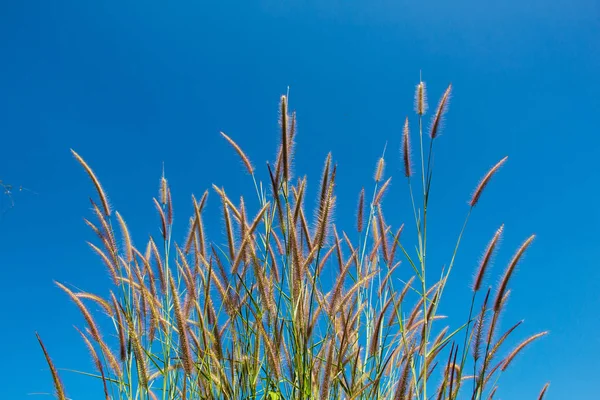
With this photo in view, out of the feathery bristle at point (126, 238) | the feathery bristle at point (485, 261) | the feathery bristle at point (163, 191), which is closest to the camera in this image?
the feathery bristle at point (485, 261)

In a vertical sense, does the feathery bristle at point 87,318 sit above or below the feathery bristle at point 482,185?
below

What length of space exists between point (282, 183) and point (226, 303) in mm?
646

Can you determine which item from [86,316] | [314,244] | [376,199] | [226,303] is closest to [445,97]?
[376,199]

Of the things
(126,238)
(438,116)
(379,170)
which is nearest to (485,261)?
(438,116)

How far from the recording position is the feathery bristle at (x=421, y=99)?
2.89 meters

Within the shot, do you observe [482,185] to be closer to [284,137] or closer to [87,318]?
[284,137]

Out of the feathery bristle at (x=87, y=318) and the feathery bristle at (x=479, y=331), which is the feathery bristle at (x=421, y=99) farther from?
the feathery bristle at (x=87, y=318)

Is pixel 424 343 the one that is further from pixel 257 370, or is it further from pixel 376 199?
pixel 376 199

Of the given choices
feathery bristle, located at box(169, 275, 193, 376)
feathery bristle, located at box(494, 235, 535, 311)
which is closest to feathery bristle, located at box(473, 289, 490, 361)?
A: feathery bristle, located at box(494, 235, 535, 311)

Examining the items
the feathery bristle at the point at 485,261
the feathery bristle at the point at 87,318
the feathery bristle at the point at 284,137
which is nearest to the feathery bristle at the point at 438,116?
the feathery bristle at the point at 485,261

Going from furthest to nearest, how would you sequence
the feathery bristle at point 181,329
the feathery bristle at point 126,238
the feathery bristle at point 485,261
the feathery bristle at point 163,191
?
the feathery bristle at point 163,191 < the feathery bristle at point 126,238 < the feathery bristle at point 485,261 < the feathery bristle at point 181,329

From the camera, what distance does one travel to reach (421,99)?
290 cm

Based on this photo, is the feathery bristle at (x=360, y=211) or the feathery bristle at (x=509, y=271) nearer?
the feathery bristle at (x=509, y=271)

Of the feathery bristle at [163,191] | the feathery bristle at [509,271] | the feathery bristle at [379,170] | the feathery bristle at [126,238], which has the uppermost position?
the feathery bristle at [379,170]
